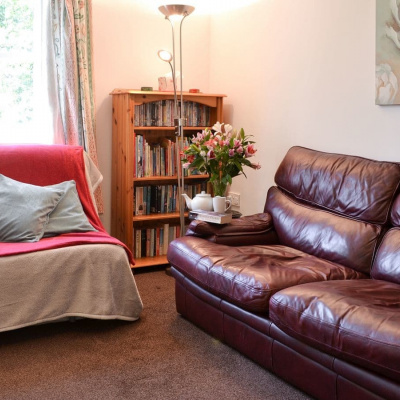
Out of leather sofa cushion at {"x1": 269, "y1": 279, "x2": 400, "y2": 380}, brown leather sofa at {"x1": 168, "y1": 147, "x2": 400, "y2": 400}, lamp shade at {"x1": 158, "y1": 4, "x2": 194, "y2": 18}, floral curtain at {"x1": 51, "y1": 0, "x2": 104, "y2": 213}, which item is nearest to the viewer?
leather sofa cushion at {"x1": 269, "y1": 279, "x2": 400, "y2": 380}

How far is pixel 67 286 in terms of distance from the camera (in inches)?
120

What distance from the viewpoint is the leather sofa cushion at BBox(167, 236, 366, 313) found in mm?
2619

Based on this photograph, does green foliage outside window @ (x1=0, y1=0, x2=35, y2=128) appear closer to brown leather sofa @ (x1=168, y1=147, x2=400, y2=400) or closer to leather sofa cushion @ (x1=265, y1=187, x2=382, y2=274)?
brown leather sofa @ (x1=168, y1=147, x2=400, y2=400)

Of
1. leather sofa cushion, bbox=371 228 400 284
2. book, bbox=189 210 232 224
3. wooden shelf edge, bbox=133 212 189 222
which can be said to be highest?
book, bbox=189 210 232 224

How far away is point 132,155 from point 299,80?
1.24 meters

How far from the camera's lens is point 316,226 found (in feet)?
10.4

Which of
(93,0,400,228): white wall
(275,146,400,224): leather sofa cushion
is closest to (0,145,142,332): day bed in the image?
(93,0,400,228): white wall

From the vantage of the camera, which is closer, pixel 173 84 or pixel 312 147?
pixel 312 147

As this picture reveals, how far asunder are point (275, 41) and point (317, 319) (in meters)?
2.34

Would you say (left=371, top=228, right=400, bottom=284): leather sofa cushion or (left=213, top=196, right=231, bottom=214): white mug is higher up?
(left=213, top=196, right=231, bottom=214): white mug

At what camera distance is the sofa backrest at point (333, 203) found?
9.53 ft

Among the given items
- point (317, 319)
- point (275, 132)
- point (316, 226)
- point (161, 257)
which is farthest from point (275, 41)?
point (317, 319)

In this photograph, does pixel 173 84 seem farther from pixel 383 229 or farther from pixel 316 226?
pixel 383 229

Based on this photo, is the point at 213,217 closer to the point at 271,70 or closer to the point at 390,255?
the point at 390,255
